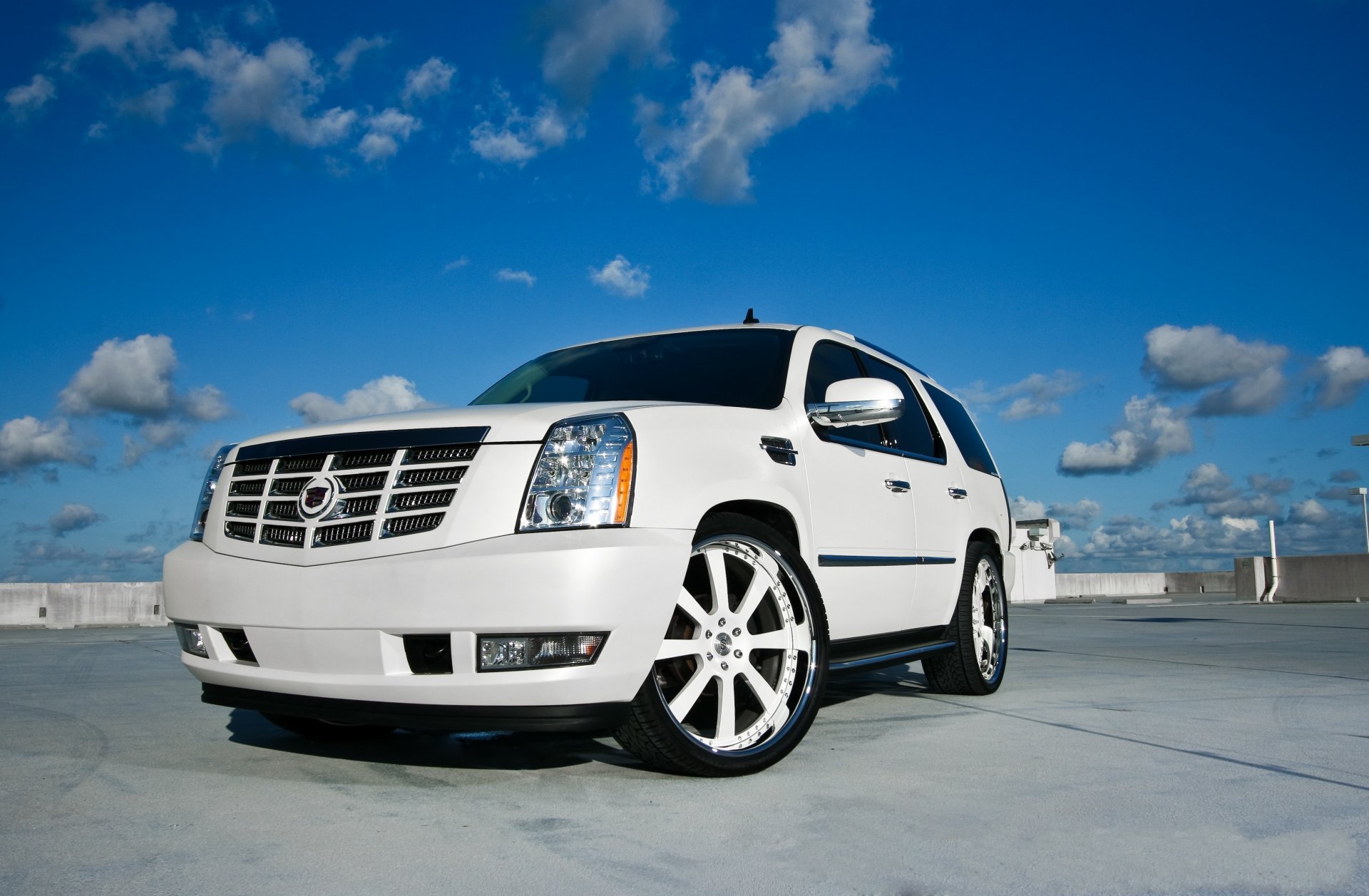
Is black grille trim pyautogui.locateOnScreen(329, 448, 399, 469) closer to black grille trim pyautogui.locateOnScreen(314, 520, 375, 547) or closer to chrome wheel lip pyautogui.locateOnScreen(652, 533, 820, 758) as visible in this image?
black grille trim pyautogui.locateOnScreen(314, 520, 375, 547)

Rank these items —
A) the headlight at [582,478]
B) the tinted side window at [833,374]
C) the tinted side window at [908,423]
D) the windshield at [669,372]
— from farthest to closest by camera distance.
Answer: the tinted side window at [908,423]
the tinted side window at [833,374]
the windshield at [669,372]
the headlight at [582,478]

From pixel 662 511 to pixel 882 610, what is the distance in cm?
179

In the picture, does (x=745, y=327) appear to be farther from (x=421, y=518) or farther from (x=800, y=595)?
(x=421, y=518)

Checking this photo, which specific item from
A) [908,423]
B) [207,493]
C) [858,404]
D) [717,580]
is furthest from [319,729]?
[908,423]

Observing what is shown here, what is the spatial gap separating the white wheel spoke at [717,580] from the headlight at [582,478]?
18.8 inches

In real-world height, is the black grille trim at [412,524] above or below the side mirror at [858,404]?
below

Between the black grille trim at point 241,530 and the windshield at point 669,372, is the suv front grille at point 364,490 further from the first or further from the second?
the windshield at point 669,372

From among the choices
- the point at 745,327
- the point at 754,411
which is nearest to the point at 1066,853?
the point at 754,411

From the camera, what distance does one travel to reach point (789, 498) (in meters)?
4.17

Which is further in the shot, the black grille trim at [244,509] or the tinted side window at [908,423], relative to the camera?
the tinted side window at [908,423]

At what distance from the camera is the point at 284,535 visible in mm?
3660

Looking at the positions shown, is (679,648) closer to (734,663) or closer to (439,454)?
(734,663)

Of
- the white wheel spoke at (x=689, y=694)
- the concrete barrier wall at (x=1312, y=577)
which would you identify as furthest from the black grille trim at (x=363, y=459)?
the concrete barrier wall at (x=1312, y=577)

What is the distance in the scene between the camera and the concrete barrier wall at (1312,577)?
80.1 feet
